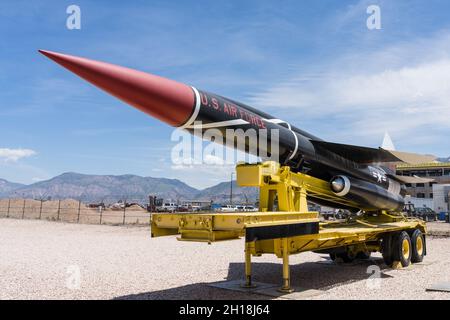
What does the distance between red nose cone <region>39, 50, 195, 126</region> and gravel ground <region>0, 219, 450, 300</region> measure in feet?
11.3

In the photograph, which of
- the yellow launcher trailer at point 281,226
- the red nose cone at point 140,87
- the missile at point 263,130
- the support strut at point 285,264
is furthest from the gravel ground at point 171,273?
the red nose cone at point 140,87

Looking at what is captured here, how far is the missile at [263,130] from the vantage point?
5.96m

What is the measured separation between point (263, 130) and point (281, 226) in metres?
1.99

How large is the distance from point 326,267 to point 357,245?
40.9 inches

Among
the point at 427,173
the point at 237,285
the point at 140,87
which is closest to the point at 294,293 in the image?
the point at 237,285

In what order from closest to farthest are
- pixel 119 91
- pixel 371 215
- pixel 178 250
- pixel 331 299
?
pixel 119 91 < pixel 331 299 < pixel 371 215 < pixel 178 250

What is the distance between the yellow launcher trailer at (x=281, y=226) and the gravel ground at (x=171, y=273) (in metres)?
0.71

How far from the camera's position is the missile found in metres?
5.96

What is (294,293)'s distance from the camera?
26.5ft

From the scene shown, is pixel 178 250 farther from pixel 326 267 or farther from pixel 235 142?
pixel 235 142

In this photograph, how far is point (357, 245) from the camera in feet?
38.0

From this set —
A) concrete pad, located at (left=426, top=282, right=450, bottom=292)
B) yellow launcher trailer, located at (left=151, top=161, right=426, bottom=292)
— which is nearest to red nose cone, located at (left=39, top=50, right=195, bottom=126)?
yellow launcher trailer, located at (left=151, top=161, right=426, bottom=292)
